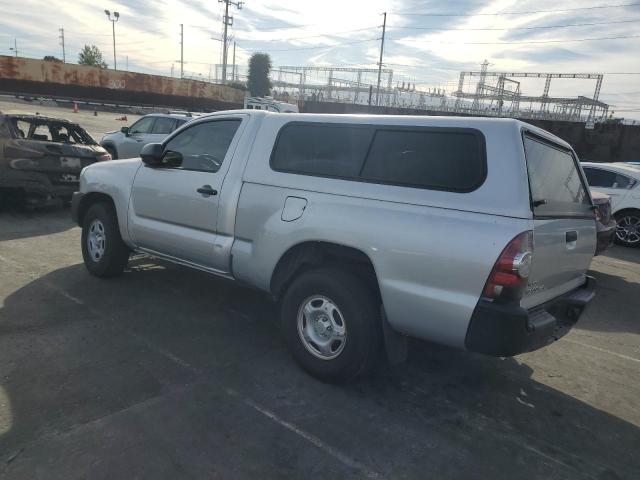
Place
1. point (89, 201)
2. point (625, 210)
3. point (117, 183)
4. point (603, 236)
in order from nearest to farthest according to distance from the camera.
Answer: point (117, 183), point (89, 201), point (603, 236), point (625, 210)

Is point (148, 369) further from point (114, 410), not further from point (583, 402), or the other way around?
point (583, 402)

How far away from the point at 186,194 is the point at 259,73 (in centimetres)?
7680

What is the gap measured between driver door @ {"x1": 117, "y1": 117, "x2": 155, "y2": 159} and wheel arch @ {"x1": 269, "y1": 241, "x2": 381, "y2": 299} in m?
9.64

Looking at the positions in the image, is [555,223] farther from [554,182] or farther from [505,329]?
[505,329]

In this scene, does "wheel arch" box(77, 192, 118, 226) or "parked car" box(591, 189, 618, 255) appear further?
"parked car" box(591, 189, 618, 255)

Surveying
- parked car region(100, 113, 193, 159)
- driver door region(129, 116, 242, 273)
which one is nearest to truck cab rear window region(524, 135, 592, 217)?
driver door region(129, 116, 242, 273)

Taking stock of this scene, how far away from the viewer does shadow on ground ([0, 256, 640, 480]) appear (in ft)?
8.75

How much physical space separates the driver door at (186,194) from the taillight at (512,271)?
2.33m

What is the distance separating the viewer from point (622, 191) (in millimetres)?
9922

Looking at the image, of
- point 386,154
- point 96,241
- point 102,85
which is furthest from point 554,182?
point 102,85

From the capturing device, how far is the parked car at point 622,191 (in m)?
9.87

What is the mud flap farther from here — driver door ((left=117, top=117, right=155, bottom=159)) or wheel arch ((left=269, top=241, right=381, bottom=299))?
driver door ((left=117, top=117, right=155, bottom=159))

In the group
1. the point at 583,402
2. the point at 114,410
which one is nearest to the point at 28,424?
the point at 114,410

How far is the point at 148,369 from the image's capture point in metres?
3.55
